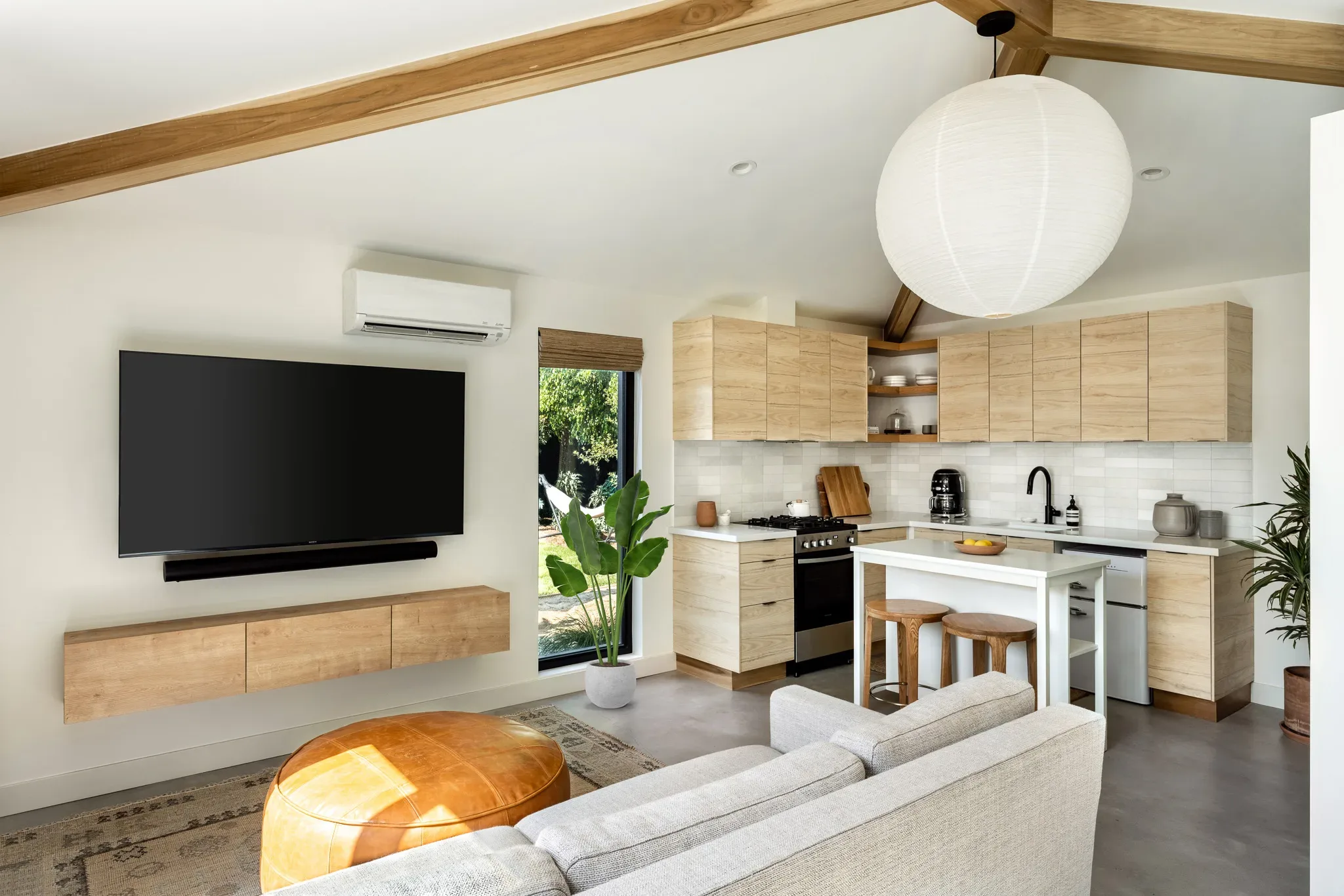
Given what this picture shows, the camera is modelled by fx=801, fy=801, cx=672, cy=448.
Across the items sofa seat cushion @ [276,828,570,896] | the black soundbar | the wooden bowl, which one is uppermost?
the wooden bowl

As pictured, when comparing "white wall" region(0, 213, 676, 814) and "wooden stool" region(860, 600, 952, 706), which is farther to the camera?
"wooden stool" region(860, 600, 952, 706)

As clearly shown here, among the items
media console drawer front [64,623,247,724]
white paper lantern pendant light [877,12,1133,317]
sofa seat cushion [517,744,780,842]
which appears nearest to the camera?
white paper lantern pendant light [877,12,1133,317]

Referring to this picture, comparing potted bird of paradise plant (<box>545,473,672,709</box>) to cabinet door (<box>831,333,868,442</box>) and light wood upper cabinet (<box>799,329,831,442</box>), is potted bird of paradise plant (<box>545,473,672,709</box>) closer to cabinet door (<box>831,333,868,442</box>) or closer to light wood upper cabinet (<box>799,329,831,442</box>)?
light wood upper cabinet (<box>799,329,831,442</box>)

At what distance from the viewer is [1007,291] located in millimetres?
2188

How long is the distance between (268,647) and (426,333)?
1.69m

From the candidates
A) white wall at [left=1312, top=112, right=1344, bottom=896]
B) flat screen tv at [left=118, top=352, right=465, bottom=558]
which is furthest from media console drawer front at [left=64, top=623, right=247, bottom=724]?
white wall at [left=1312, top=112, right=1344, bottom=896]

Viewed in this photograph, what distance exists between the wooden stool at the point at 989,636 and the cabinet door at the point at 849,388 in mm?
2013

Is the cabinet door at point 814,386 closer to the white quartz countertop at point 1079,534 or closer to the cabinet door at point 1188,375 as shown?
the white quartz countertop at point 1079,534

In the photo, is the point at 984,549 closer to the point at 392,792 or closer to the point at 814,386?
the point at 814,386

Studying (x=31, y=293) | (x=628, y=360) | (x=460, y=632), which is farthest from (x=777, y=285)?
(x=31, y=293)

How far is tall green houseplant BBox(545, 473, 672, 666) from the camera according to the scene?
14.9 ft

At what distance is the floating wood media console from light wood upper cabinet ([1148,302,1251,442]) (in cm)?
395

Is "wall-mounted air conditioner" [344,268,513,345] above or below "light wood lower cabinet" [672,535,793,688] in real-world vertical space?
above

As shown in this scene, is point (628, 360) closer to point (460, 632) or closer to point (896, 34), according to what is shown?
point (460, 632)
